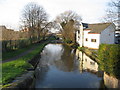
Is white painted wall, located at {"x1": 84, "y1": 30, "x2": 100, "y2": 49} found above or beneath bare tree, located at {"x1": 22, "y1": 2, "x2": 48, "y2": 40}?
beneath

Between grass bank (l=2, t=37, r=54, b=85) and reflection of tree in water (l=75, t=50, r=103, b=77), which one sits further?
reflection of tree in water (l=75, t=50, r=103, b=77)

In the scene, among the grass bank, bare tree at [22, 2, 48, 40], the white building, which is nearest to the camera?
the grass bank

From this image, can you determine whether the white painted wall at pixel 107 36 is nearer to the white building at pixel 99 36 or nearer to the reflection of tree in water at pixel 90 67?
the white building at pixel 99 36

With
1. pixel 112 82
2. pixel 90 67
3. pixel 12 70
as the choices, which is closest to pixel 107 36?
pixel 90 67

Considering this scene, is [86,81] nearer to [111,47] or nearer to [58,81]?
[58,81]

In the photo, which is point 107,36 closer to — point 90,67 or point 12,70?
point 90,67

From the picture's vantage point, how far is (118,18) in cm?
1218

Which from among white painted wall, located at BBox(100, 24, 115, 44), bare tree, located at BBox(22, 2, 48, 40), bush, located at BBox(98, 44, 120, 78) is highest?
bare tree, located at BBox(22, 2, 48, 40)

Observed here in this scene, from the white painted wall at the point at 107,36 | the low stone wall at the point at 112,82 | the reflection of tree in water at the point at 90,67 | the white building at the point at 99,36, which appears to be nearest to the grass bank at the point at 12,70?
the reflection of tree in water at the point at 90,67

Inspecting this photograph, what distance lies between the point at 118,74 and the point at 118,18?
8.22m

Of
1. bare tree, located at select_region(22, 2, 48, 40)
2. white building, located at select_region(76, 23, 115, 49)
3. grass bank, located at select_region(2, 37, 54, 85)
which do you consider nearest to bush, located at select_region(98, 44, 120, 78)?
grass bank, located at select_region(2, 37, 54, 85)

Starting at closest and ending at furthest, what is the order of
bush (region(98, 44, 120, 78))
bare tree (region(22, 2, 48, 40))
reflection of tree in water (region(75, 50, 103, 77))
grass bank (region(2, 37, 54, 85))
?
1. grass bank (region(2, 37, 54, 85))
2. bush (region(98, 44, 120, 78))
3. reflection of tree in water (region(75, 50, 103, 77))
4. bare tree (region(22, 2, 48, 40))

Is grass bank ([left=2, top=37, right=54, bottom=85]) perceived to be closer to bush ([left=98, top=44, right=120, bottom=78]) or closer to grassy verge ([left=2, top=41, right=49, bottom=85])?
grassy verge ([left=2, top=41, right=49, bottom=85])

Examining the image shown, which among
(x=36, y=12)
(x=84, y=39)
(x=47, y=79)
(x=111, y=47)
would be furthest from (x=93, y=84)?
(x=36, y=12)
